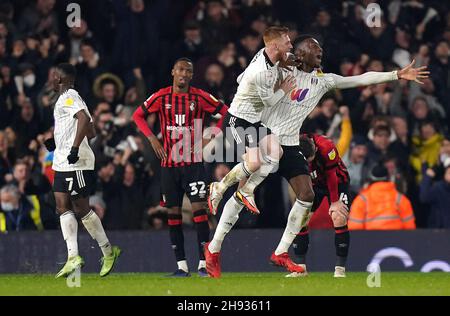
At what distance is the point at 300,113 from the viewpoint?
14.1 metres

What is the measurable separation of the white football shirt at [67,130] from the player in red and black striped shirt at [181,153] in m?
0.83

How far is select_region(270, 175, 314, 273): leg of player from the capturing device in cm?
1379

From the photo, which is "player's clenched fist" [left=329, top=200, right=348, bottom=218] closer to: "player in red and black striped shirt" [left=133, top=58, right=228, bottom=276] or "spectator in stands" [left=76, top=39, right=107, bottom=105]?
"player in red and black striped shirt" [left=133, top=58, right=228, bottom=276]

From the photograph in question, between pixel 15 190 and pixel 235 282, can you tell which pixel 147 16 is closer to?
pixel 15 190

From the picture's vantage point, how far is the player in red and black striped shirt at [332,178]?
47.0 ft

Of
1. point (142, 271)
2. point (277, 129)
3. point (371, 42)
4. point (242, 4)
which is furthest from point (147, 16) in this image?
point (277, 129)

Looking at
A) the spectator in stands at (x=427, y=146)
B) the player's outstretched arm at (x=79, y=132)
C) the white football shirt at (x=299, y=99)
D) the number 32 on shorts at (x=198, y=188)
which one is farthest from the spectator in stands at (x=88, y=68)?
the white football shirt at (x=299, y=99)

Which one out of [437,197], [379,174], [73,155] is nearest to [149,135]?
[73,155]

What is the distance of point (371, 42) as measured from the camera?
66.7ft

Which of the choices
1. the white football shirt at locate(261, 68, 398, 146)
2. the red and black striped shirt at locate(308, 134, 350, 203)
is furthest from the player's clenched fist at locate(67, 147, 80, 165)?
the red and black striped shirt at locate(308, 134, 350, 203)

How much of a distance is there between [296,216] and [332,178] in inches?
26.5

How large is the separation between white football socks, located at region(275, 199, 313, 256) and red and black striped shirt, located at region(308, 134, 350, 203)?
18.9 inches

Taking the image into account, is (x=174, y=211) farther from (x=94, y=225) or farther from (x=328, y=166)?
(x=328, y=166)

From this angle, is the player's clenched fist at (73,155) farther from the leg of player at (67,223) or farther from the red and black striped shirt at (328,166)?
the red and black striped shirt at (328,166)
